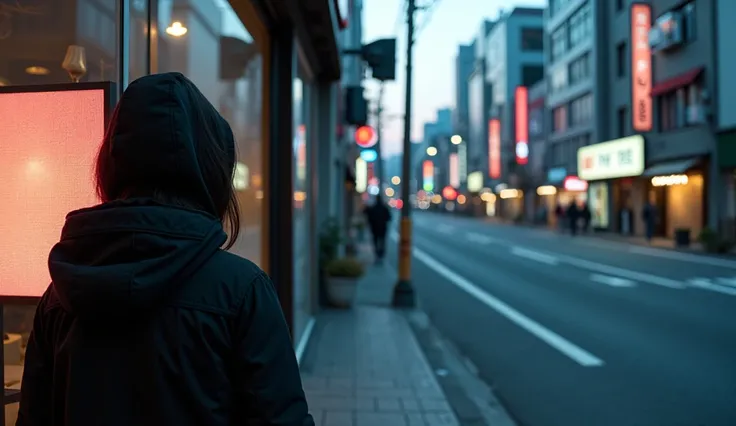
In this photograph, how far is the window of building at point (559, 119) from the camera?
45562mm

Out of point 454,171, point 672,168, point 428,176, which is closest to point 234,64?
point 672,168

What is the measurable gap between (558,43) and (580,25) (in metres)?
5.61

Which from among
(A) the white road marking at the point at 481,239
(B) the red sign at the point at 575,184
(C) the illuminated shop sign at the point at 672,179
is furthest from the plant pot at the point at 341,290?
(B) the red sign at the point at 575,184

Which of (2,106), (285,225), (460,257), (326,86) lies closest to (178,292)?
(2,106)

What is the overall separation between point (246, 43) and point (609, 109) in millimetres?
34720

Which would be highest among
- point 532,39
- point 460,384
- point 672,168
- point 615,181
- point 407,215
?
point 532,39

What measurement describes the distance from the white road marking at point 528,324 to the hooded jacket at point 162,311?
6488 mm

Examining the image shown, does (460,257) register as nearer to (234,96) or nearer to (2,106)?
(234,96)

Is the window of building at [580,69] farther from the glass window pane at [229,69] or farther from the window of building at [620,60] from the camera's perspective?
the glass window pane at [229,69]

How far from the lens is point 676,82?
26.7m

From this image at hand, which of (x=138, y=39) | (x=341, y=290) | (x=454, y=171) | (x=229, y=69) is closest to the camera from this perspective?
(x=138, y=39)

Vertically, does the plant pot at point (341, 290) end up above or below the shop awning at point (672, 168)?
below

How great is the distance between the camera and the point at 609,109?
36.9 meters

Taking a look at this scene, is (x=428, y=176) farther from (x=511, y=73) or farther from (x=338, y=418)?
(x=338, y=418)
